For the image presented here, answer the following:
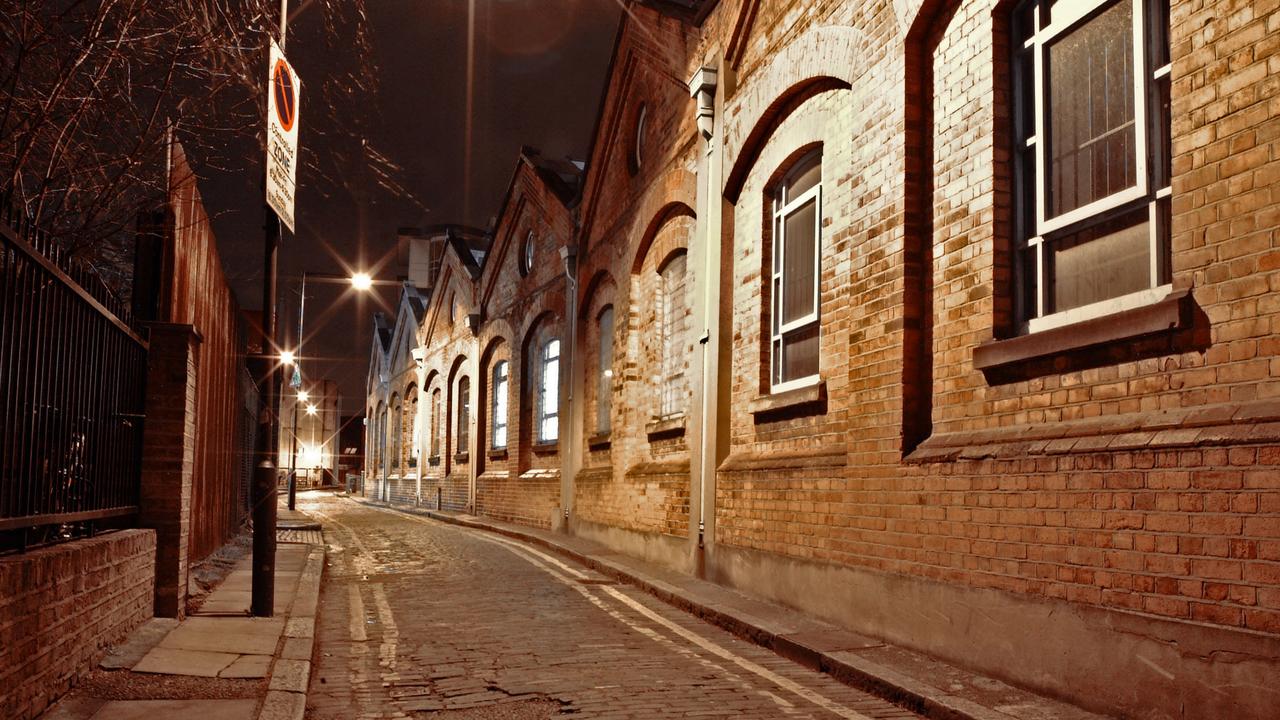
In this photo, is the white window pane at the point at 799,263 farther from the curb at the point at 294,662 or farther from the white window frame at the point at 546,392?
the white window frame at the point at 546,392

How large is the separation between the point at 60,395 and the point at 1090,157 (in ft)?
20.1

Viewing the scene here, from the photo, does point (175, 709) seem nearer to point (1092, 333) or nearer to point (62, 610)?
point (62, 610)

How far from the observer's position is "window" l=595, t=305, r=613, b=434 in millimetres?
17156

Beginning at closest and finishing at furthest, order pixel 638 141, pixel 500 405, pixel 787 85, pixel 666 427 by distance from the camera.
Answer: pixel 787 85 < pixel 666 427 < pixel 638 141 < pixel 500 405

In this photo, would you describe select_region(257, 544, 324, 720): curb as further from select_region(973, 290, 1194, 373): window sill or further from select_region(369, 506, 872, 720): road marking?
select_region(973, 290, 1194, 373): window sill

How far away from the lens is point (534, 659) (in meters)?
7.18

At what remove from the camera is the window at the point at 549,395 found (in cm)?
2042

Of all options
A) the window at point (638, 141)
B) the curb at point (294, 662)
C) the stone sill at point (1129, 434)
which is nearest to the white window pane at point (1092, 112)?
the stone sill at point (1129, 434)

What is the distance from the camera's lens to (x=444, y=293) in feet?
102

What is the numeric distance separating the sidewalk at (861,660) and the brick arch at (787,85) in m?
4.47

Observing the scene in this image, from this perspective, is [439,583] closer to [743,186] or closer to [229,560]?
[229,560]

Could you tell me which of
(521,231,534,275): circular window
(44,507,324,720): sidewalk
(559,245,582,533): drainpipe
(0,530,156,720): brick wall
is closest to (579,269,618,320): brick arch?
(559,245,582,533): drainpipe

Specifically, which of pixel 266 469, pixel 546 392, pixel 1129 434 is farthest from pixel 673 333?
pixel 1129 434

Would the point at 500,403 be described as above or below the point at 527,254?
below
